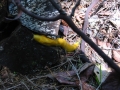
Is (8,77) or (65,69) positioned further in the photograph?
(65,69)

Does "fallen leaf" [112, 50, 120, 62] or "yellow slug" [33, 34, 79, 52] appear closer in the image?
"yellow slug" [33, 34, 79, 52]

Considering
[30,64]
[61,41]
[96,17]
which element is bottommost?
[30,64]

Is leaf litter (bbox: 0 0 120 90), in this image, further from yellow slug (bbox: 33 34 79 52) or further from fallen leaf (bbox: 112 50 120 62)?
yellow slug (bbox: 33 34 79 52)

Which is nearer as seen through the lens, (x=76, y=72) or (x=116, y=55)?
(x=76, y=72)

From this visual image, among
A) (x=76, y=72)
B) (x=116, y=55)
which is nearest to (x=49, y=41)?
(x=76, y=72)

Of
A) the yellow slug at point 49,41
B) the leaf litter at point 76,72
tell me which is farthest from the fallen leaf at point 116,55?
the yellow slug at point 49,41

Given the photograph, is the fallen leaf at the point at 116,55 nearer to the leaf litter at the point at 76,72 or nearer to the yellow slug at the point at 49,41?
the leaf litter at the point at 76,72

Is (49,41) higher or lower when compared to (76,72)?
higher

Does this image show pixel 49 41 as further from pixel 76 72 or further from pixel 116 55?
pixel 116 55

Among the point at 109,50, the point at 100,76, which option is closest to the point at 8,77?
the point at 100,76

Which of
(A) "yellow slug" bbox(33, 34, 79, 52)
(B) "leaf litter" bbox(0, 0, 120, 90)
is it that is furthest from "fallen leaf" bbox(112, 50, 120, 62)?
(A) "yellow slug" bbox(33, 34, 79, 52)

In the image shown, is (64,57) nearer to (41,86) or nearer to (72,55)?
(72,55)
